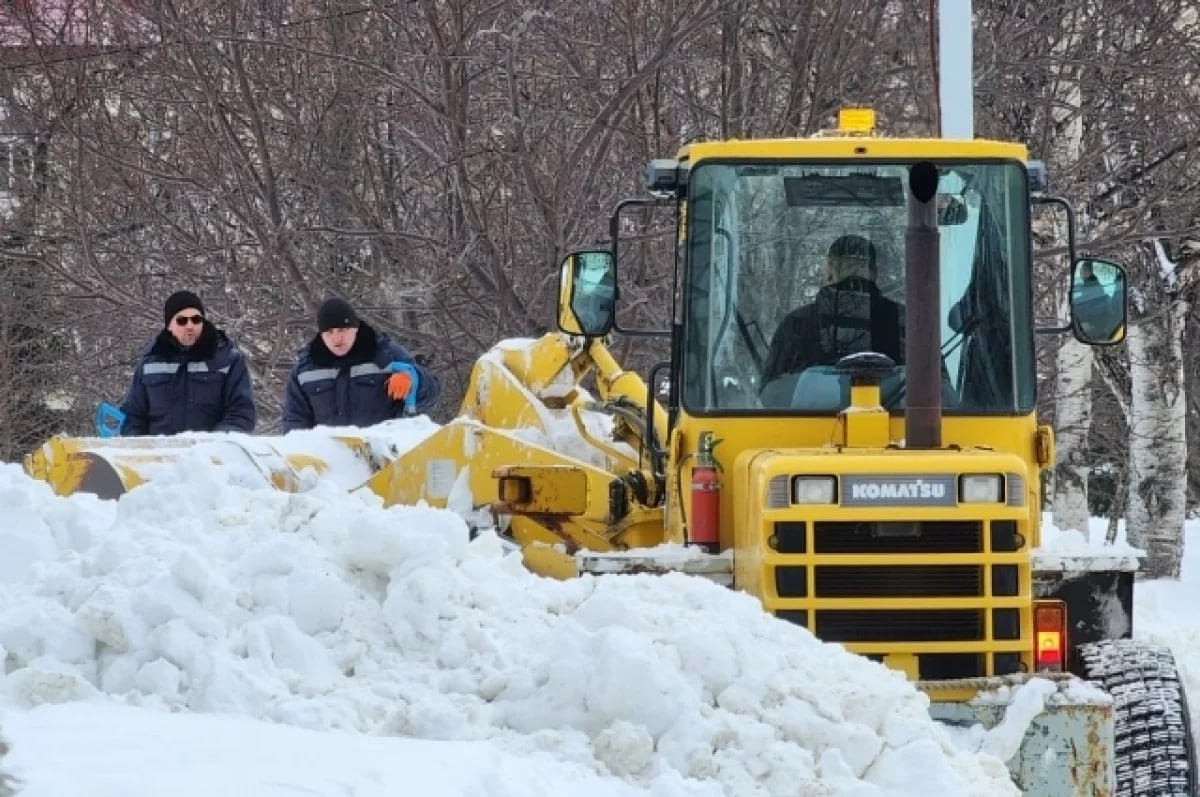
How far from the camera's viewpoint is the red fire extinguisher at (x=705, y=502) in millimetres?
6094

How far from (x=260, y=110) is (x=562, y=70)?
1881 mm

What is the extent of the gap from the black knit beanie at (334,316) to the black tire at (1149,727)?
4.81 m

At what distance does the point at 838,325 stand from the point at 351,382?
404 centimetres

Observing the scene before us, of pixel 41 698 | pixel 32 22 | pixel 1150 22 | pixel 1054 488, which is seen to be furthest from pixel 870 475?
pixel 1054 488

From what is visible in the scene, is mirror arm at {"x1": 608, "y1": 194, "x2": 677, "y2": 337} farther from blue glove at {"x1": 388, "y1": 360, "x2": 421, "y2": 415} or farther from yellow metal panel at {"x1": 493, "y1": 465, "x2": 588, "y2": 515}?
blue glove at {"x1": 388, "y1": 360, "x2": 421, "y2": 415}

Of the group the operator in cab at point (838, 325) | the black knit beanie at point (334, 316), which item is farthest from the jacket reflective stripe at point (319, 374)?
the operator in cab at point (838, 325)

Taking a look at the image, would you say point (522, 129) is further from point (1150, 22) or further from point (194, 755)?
point (194, 755)

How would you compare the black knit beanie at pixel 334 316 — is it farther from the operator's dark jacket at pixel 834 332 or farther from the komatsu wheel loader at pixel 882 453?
Result: the operator's dark jacket at pixel 834 332

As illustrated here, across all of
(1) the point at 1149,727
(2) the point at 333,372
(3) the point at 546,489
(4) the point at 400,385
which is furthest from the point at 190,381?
(1) the point at 1149,727

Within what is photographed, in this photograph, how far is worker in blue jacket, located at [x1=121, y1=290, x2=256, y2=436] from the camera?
31.7 feet

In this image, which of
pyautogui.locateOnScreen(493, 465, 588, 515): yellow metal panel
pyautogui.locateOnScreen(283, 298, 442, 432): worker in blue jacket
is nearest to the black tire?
pyautogui.locateOnScreen(493, 465, 588, 515): yellow metal panel

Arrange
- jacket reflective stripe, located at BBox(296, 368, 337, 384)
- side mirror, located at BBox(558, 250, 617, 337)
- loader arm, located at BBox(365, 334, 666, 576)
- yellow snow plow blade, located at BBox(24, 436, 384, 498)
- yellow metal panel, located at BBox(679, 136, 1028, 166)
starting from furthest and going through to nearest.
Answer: jacket reflective stripe, located at BBox(296, 368, 337, 384)
yellow snow plow blade, located at BBox(24, 436, 384, 498)
loader arm, located at BBox(365, 334, 666, 576)
side mirror, located at BBox(558, 250, 617, 337)
yellow metal panel, located at BBox(679, 136, 1028, 166)

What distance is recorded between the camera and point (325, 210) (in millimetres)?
12695

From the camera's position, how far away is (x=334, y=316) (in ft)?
31.5
